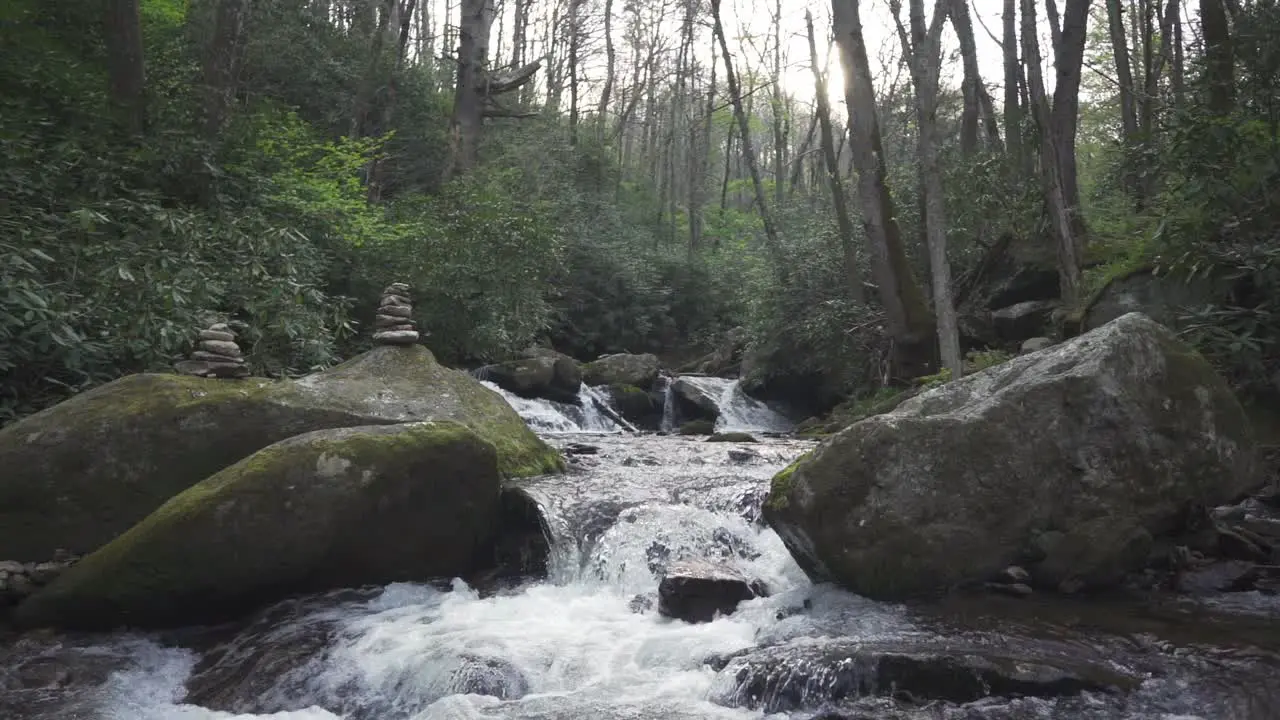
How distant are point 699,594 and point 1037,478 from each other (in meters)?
2.19

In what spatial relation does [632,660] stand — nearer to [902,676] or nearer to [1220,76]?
[902,676]

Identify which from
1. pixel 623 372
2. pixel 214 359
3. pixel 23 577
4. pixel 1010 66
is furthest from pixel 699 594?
pixel 1010 66

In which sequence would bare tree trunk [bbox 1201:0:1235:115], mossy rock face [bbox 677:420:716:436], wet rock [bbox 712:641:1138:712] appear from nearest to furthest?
wet rock [bbox 712:641:1138:712] → bare tree trunk [bbox 1201:0:1235:115] → mossy rock face [bbox 677:420:716:436]

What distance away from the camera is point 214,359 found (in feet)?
23.8

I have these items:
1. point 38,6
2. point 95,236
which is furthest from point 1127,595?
point 38,6

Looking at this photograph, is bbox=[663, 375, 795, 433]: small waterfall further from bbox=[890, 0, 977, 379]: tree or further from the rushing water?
the rushing water

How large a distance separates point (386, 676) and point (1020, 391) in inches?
163

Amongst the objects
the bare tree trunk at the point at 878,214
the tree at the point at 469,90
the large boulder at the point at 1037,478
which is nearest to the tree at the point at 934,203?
the bare tree trunk at the point at 878,214

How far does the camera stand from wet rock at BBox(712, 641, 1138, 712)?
156 inches

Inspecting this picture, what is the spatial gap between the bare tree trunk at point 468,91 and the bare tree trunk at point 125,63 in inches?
258

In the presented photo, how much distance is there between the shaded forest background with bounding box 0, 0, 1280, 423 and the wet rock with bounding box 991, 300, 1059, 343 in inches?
16.2

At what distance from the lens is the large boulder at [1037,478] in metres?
5.16

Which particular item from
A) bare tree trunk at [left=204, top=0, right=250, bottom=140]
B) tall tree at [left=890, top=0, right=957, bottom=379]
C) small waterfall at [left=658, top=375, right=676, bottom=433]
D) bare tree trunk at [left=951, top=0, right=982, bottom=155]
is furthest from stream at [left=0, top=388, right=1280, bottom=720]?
bare tree trunk at [left=951, top=0, right=982, bottom=155]

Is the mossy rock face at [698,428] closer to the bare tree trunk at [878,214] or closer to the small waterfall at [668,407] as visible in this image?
the small waterfall at [668,407]
